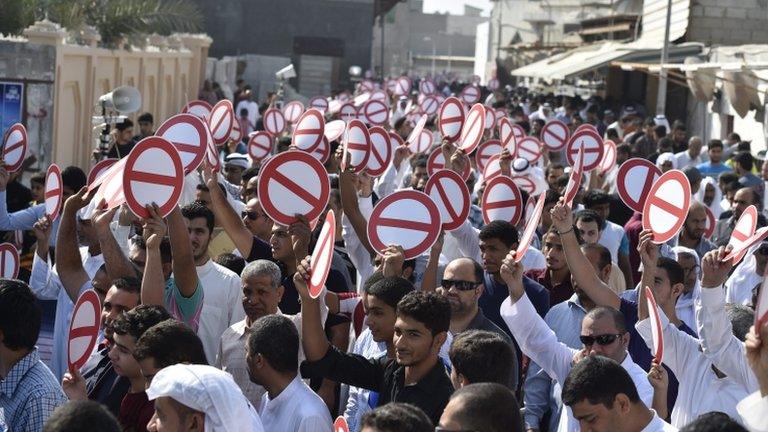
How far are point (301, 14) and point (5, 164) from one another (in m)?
44.6

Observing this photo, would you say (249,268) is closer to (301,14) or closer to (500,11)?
(301,14)

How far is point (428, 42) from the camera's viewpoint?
119 metres

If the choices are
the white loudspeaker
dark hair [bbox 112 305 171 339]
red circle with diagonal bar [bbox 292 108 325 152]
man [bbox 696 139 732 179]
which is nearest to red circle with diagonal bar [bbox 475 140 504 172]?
man [bbox 696 139 732 179]

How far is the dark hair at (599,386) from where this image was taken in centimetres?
489

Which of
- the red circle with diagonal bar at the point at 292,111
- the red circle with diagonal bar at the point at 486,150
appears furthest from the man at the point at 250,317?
the red circle with diagonal bar at the point at 292,111

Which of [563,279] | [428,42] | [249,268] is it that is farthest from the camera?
[428,42]

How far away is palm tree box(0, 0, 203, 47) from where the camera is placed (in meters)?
19.9

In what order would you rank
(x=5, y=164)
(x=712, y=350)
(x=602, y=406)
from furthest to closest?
(x=5, y=164)
(x=712, y=350)
(x=602, y=406)

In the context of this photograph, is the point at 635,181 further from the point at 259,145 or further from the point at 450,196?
the point at 259,145

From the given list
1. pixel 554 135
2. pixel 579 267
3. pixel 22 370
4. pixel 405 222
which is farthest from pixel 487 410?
pixel 554 135

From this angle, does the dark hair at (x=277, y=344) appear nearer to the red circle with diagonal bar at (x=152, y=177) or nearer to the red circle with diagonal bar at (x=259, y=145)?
the red circle with diagonal bar at (x=152, y=177)

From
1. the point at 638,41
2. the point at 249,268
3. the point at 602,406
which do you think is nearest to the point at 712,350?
the point at 602,406

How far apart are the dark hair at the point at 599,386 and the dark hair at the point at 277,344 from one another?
3.79 ft

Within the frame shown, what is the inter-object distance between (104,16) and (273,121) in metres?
6.33
